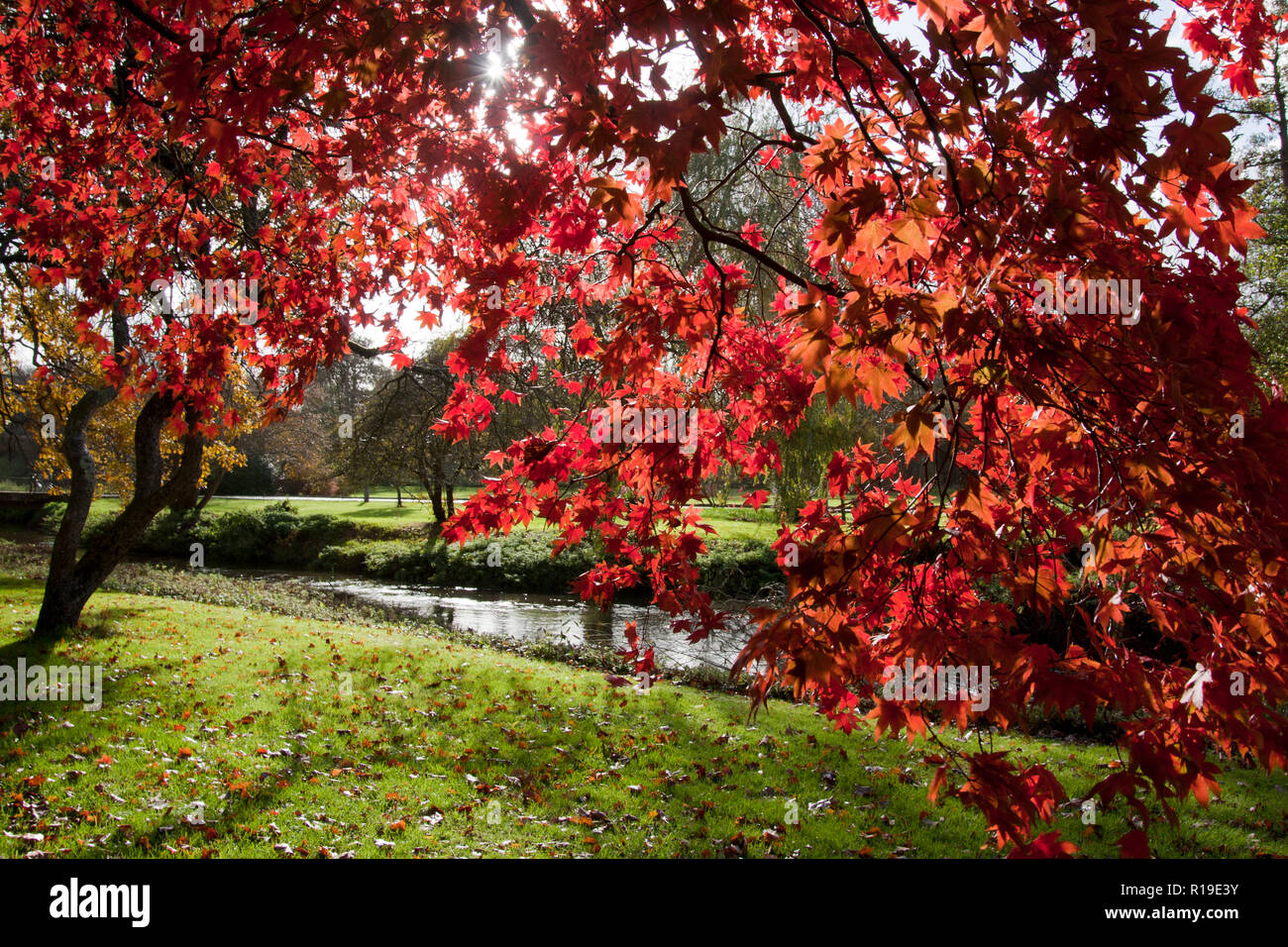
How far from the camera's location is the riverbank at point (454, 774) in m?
3.98

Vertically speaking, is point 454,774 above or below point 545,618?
above

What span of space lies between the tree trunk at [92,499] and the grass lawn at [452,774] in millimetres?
540

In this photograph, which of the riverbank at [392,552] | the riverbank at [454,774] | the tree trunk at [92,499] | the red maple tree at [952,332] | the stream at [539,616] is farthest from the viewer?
the riverbank at [392,552]

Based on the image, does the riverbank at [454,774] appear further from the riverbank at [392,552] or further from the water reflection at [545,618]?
the riverbank at [392,552]

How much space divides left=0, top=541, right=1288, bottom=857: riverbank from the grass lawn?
0.7 inches

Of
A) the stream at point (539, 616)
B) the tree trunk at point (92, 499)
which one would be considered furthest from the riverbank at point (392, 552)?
the tree trunk at point (92, 499)

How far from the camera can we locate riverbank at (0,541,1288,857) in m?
3.98

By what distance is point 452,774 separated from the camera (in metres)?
4.92

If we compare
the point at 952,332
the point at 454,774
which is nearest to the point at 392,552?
the point at 454,774

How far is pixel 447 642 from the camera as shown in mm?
9938

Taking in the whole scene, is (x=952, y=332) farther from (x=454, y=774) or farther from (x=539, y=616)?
(x=539, y=616)

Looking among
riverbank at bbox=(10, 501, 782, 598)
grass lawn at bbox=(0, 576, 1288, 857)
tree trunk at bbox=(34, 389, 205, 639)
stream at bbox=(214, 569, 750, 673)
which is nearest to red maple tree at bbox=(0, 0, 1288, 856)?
grass lawn at bbox=(0, 576, 1288, 857)

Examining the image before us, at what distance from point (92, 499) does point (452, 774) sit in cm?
584
